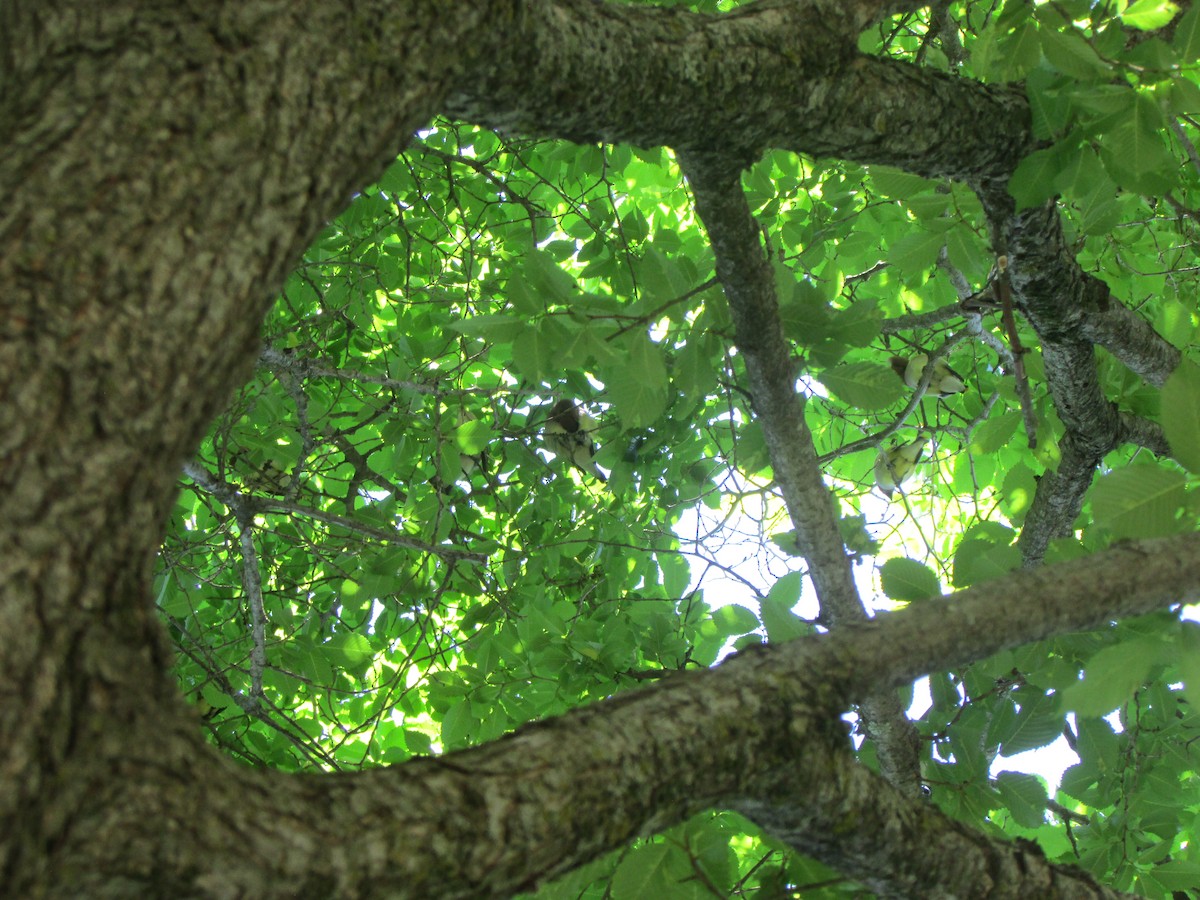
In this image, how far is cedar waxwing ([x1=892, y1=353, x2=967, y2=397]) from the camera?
3.36 meters

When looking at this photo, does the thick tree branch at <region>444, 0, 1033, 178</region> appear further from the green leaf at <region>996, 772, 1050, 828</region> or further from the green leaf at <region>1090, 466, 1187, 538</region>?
the green leaf at <region>996, 772, 1050, 828</region>

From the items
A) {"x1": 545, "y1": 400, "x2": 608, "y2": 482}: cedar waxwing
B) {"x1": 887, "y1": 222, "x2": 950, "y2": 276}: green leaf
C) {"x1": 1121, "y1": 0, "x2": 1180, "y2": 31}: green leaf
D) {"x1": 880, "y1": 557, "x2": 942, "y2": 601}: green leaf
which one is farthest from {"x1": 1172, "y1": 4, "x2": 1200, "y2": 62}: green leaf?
{"x1": 545, "y1": 400, "x2": 608, "y2": 482}: cedar waxwing

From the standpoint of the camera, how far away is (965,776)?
6.48ft

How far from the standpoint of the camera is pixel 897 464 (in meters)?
3.47

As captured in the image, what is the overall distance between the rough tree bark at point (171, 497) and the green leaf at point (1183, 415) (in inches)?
6.7

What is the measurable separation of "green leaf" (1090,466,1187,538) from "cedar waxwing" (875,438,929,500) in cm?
193

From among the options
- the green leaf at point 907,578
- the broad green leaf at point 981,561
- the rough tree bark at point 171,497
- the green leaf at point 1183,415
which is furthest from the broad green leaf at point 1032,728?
the green leaf at point 1183,415

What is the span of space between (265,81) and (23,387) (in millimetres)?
412

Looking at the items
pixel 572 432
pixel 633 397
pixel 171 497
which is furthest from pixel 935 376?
pixel 171 497

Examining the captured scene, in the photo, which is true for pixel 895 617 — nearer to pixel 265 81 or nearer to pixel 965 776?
pixel 965 776

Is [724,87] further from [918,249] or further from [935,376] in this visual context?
[935,376]

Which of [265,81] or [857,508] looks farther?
[857,508]

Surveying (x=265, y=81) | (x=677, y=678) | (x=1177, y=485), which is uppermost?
(x=265, y=81)

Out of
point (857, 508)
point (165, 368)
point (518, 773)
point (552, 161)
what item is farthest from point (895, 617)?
point (857, 508)
